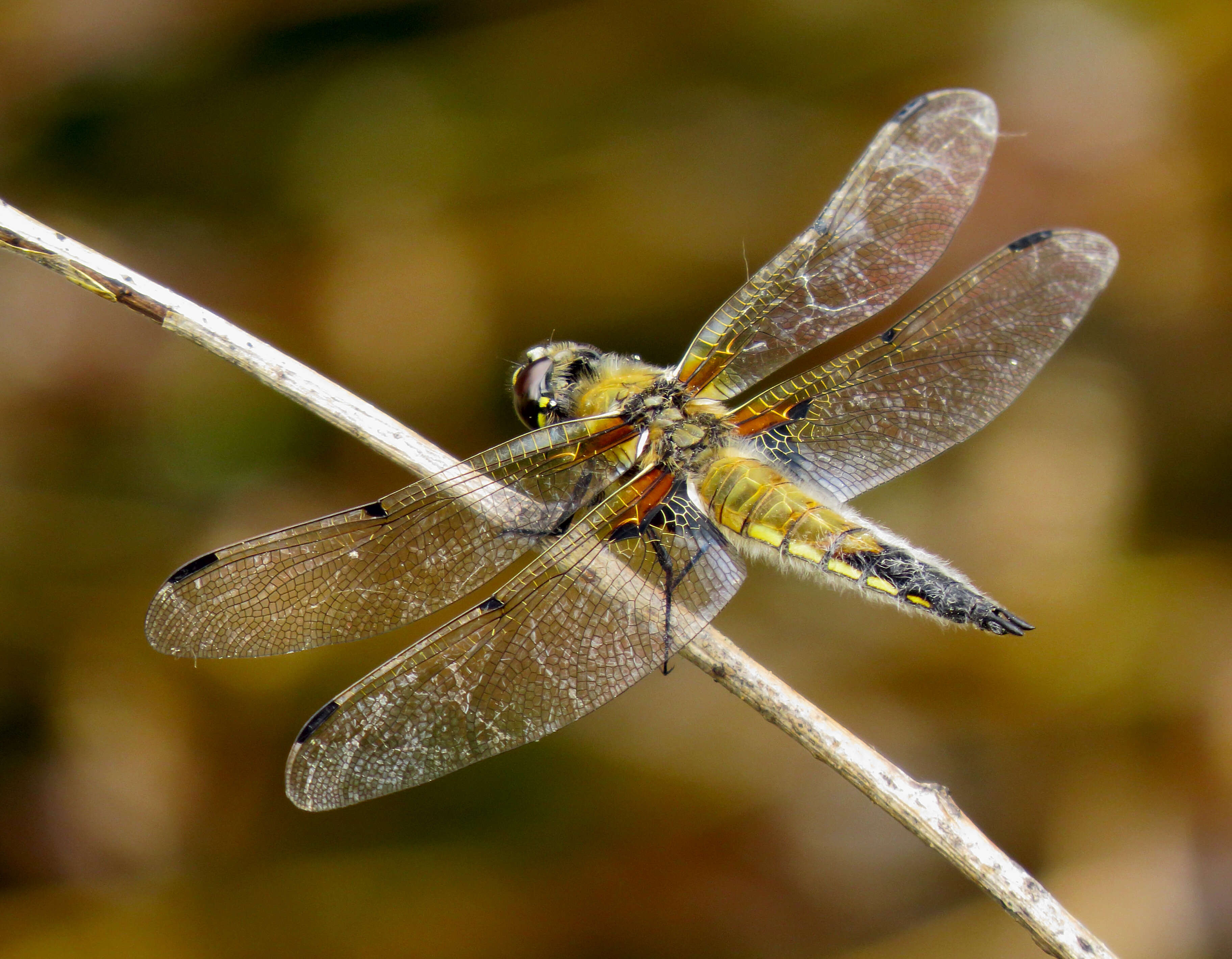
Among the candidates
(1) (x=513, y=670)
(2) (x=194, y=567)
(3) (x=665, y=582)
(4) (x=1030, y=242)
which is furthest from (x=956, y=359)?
(2) (x=194, y=567)

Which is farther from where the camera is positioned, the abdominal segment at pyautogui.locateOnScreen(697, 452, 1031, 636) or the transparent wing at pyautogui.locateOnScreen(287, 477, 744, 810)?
the abdominal segment at pyautogui.locateOnScreen(697, 452, 1031, 636)

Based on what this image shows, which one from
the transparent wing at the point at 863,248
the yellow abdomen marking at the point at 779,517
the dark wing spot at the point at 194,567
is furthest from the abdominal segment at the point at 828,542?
the dark wing spot at the point at 194,567

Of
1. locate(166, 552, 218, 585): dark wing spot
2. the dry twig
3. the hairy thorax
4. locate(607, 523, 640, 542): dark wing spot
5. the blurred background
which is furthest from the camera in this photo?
the blurred background

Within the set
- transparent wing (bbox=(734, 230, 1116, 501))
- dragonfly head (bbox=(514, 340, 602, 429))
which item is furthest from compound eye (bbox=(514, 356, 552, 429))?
transparent wing (bbox=(734, 230, 1116, 501))

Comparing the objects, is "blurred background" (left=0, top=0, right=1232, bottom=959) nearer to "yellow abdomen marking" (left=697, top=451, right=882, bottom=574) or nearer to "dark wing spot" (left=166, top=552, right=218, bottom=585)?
"yellow abdomen marking" (left=697, top=451, right=882, bottom=574)

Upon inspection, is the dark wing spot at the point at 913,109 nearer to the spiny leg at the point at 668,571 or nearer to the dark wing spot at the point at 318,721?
the spiny leg at the point at 668,571

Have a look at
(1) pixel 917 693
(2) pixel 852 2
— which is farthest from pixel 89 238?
(1) pixel 917 693

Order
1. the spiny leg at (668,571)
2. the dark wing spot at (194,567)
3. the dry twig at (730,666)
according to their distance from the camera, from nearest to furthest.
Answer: the dry twig at (730,666), the dark wing spot at (194,567), the spiny leg at (668,571)

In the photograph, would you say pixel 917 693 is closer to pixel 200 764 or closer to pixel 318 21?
pixel 200 764
